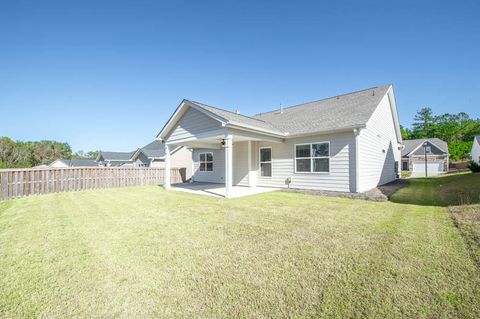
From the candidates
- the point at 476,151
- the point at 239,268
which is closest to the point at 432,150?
the point at 476,151

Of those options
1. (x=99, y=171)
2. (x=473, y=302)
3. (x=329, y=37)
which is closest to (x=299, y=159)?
(x=329, y=37)

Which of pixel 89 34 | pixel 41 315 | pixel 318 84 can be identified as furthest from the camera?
pixel 318 84

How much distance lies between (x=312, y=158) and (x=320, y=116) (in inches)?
105

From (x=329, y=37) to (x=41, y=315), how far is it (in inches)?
605

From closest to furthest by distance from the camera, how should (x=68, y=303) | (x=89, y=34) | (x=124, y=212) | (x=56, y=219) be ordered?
(x=68, y=303) → (x=56, y=219) → (x=124, y=212) → (x=89, y=34)

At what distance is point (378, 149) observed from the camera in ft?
37.2

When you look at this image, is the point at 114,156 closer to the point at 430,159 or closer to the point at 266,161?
the point at 266,161

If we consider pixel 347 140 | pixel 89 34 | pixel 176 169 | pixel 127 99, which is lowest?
pixel 176 169

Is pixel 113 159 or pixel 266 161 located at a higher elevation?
pixel 113 159

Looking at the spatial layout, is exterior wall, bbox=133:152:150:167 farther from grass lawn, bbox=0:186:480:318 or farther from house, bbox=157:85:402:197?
grass lawn, bbox=0:186:480:318

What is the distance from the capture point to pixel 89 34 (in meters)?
11.4

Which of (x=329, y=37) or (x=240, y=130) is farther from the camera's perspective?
(x=329, y=37)

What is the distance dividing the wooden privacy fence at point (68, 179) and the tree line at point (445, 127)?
205ft

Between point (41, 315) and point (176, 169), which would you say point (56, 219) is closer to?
point (41, 315)
